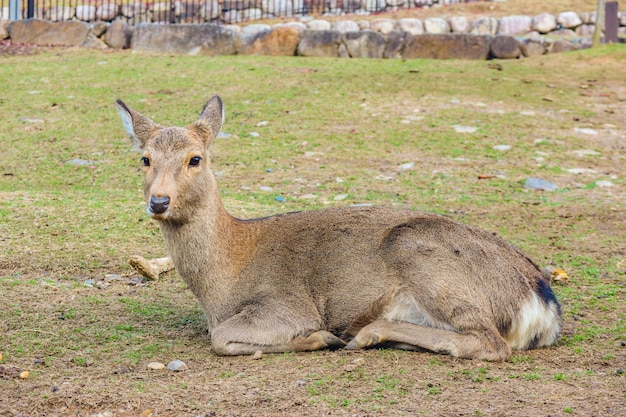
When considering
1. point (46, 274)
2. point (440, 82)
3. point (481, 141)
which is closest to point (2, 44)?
point (440, 82)

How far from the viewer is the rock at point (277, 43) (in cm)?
1752

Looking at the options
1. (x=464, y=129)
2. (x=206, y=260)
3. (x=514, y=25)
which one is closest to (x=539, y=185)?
(x=464, y=129)

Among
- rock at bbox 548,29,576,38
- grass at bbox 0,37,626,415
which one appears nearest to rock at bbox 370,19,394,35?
grass at bbox 0,37,626,415

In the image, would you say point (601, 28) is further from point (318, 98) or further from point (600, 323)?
point (600, 323)

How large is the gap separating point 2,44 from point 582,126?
37.5 ft

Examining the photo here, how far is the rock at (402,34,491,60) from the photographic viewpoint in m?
17.3

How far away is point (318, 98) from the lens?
1397cm

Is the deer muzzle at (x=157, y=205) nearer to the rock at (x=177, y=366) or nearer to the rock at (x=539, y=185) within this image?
the rock at (x=177, y=366)

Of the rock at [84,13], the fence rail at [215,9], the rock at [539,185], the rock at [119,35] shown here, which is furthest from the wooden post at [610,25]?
the rock at [84,13]

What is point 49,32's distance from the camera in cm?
1842

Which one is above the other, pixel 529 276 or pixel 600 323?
pixel 529 276

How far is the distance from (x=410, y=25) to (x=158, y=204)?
16.3 metres

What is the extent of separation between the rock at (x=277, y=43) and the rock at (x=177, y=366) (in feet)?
41.1

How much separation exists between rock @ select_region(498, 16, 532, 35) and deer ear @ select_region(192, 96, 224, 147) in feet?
55.6
